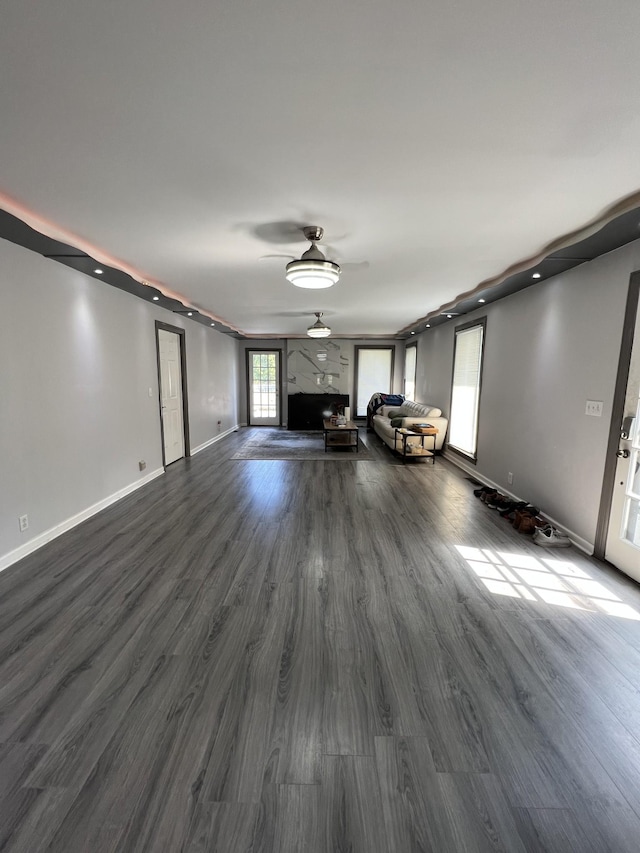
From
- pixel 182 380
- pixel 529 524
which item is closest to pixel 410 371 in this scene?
pixel 182 380

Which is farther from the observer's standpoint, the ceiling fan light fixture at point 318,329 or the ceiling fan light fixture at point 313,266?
the ceiling fan light fixture at point 318,329

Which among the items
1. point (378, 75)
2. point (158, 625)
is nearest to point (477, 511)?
point (158, 625)

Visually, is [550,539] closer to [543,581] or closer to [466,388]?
[543,581]

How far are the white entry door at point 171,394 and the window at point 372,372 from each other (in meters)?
4.82

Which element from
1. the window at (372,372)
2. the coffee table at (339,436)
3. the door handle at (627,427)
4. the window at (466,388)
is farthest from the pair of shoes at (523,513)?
the window at (372,372)

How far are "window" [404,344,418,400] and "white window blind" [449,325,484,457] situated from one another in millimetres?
2298

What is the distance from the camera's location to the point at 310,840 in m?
1.12

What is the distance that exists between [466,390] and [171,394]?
14.4 feet

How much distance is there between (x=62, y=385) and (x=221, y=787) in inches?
123

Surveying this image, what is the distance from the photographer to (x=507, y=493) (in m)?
4.29

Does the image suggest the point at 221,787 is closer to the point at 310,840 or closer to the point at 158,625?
the point at 310,840

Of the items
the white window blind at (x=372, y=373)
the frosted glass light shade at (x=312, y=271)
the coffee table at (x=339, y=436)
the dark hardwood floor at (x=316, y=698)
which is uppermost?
the frosted glass light shade at (x=312, y=271)

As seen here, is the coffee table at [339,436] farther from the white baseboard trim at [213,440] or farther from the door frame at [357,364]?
the white baseboard trim at [213,440]

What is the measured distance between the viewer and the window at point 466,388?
525cm
